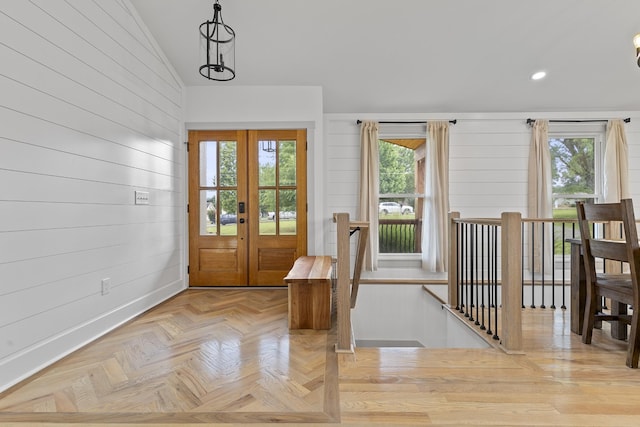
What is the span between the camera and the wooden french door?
4.09m

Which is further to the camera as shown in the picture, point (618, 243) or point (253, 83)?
point (253, 83)

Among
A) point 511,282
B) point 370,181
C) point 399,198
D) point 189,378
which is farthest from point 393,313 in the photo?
point 189,378

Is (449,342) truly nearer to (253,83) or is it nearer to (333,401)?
(333,401)

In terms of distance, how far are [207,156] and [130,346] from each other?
7.88ft

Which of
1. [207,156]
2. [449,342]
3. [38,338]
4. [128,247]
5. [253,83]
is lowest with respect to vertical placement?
[449,342]

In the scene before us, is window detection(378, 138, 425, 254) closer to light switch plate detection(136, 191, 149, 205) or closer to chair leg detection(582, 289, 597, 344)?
chair leg detection(582, 289, 597, 344)

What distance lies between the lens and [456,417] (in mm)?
1561

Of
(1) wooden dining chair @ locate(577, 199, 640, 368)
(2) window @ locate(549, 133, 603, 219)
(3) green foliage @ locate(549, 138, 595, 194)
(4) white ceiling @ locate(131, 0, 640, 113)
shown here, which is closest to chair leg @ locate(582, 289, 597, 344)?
(1) wooden dining chair @ locate(577, 199, 640, 368)

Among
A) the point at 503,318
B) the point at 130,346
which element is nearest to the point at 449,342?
the point at 503,318

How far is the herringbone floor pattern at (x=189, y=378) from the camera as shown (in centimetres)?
161

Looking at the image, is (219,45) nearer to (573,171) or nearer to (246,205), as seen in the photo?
(246,205)

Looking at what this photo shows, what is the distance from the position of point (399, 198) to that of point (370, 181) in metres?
0.56

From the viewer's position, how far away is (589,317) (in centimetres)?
235

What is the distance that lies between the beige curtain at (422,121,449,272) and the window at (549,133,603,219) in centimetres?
159
